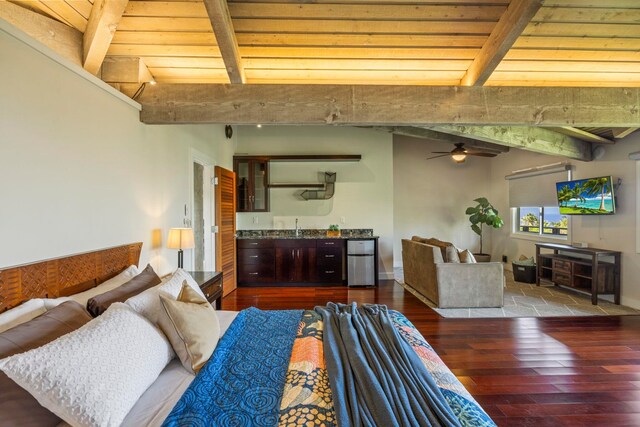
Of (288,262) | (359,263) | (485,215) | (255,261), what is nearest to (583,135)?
(485,215)

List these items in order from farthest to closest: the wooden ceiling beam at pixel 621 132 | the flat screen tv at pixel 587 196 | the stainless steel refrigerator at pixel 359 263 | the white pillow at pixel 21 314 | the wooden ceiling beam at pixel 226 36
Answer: the stainless steel refrigerator at pixel 359 263
the flat screen tv at pixel 587 196
the wooden ceiling beam at pixel 621 132
the wooden ceiling beam at pixel 226 36
the white pillow at pixel 21 314

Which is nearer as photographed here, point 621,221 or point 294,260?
point 621,221

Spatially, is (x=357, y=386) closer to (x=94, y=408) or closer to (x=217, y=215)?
(x=94, y=408)

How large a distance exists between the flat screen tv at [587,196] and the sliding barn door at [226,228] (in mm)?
5651

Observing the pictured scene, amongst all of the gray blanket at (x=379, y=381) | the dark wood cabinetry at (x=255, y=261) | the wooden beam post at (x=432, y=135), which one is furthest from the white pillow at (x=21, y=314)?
the wooden beam post at (x=432, y=135)

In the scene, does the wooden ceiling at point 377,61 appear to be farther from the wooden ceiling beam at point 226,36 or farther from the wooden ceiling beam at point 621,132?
the wooden ceiling beam at point 621,132

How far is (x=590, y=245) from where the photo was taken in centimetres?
466

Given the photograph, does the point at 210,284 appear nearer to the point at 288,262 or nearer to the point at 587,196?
the point at 288,262

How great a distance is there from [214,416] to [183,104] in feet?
8.91

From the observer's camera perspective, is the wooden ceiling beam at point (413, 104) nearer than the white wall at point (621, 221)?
Yes

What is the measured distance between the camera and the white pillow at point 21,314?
50.4 inches

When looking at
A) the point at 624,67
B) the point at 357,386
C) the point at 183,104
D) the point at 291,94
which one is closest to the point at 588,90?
the point at 624,67

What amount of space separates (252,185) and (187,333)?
438 cm

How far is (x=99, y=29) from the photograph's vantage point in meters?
2.19
